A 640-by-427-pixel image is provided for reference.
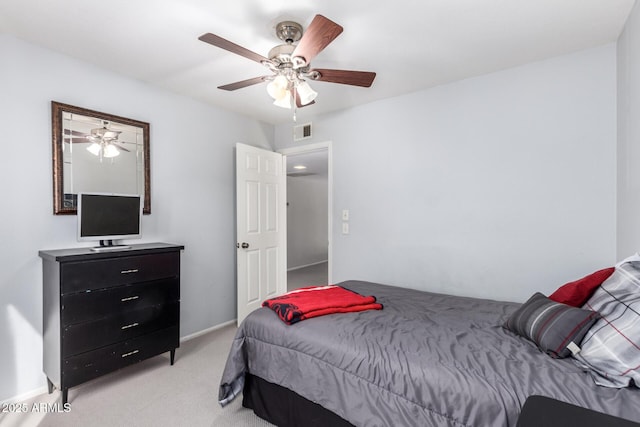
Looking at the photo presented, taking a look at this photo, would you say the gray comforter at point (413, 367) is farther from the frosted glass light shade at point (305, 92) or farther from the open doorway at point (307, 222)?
the open doorway at point (307, 222)

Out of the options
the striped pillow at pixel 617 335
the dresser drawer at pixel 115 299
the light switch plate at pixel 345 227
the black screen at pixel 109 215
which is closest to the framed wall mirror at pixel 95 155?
the black screen at pixel 109 215

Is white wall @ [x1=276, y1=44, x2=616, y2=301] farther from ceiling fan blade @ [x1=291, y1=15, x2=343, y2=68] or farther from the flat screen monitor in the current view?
the flat screen monitor

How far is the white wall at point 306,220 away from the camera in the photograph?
25.1 ft

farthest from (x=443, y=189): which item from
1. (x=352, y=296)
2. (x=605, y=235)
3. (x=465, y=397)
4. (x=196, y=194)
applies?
(x=196, y=194)

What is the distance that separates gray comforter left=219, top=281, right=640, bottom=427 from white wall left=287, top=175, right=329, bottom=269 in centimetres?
546

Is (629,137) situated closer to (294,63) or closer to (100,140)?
(294,63)

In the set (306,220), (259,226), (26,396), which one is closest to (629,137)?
(259,226)

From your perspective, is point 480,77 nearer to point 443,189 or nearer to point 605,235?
point 443,189

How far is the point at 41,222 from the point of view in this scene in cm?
231

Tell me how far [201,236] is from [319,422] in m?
2.28

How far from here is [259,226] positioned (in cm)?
381

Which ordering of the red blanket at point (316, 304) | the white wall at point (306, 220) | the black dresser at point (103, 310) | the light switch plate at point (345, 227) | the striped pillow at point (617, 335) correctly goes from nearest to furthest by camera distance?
the striped pillow at point (617, 335) → the red blanket at point (316, 304) → the black dresser at point (103, 310) → the light switch plate at point (345, 227) → the white wall at point (306, 220)

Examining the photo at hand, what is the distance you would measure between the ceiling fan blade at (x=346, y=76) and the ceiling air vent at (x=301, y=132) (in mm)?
1724

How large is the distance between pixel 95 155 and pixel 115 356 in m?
1.56
